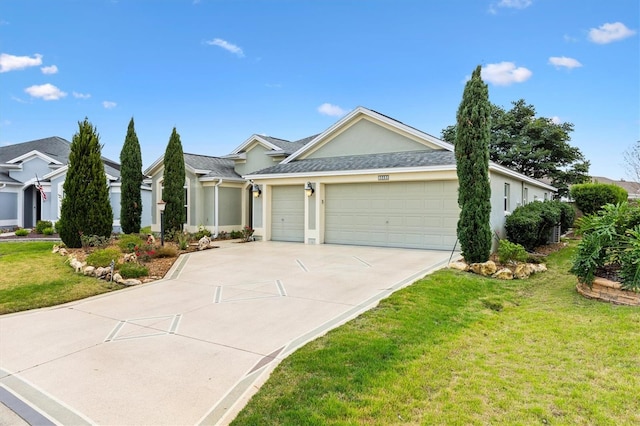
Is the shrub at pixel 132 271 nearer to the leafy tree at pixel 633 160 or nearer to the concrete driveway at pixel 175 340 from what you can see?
the concrete driveway at pixel 175 340

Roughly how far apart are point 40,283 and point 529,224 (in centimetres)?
1396

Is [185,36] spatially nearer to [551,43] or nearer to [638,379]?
[551,43]

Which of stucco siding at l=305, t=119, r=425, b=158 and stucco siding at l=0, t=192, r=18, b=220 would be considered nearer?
stucco siding at l=305, t=119, r=425, b=158

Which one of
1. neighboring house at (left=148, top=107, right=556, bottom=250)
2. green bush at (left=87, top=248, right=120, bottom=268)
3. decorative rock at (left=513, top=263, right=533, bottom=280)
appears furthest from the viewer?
neighboring house at (left=148, top=107, right=556, bottom=250)

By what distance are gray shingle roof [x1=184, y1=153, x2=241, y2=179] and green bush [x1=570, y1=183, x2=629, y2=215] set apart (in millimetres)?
19234

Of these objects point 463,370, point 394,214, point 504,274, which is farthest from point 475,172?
point 463,370

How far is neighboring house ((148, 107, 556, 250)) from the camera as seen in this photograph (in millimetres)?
13031

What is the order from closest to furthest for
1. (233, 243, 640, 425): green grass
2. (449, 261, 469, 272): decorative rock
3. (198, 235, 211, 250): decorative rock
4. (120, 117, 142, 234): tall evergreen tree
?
(233, 243, 640, 425): green grass
(449, 261, 469, 272): decorative rock
(198, 235, 211, 250): decorative rock
(120, 117, 142, 234): tall evergreen tree

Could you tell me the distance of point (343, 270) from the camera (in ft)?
31.2

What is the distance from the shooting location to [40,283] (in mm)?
8570

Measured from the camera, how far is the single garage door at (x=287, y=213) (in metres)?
16.1

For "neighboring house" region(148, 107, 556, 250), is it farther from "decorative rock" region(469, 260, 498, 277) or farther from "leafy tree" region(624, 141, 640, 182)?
"leafy tree" region(624, 141, 640, 182)

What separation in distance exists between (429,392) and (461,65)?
1835 cm

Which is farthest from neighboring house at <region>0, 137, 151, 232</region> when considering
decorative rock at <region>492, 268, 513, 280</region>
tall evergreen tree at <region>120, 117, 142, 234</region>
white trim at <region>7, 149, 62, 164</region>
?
decorative rock at <region>492, 268, 513, 280</region>
